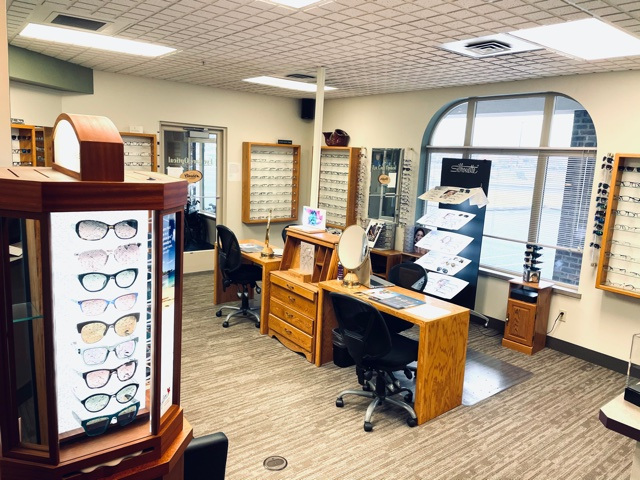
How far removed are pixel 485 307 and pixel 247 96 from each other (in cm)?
498

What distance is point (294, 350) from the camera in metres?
4.85

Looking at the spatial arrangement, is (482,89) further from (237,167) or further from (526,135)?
(237,167)

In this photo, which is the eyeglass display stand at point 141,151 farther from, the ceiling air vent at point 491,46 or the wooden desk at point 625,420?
the wooden desk at point 625,420

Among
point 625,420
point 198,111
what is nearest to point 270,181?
point 198,111

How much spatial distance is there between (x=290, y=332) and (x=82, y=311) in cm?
371

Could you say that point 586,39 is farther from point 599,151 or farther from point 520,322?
point 520,322

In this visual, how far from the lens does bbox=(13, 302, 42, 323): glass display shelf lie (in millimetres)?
1274

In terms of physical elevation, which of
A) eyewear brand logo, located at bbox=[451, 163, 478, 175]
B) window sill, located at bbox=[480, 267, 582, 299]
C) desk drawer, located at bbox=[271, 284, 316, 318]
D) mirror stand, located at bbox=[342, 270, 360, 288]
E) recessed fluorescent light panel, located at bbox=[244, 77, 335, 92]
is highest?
recessed fluorescent light panel, located at bbox=[244, 77, 335, 92]

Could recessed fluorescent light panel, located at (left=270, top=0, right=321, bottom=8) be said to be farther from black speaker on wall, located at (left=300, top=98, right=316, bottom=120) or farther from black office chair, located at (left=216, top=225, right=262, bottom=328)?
black speaker on wall, located at (left=300, top=98, right=316, bottom=120)

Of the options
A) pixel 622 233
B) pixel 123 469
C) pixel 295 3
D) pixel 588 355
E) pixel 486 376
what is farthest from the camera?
pixel 588 355

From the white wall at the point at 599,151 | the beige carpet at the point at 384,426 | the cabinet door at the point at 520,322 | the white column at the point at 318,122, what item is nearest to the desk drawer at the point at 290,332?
the beige carpet at the point at 384,426

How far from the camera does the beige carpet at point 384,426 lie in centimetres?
312

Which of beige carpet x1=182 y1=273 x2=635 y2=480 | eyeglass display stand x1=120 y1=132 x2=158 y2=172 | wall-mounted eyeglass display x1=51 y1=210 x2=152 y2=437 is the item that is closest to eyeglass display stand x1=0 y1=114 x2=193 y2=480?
wall-mounted eyeglass display x1=51 y1=210 x2=152 y2=437

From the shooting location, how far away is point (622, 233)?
15.4 feet
